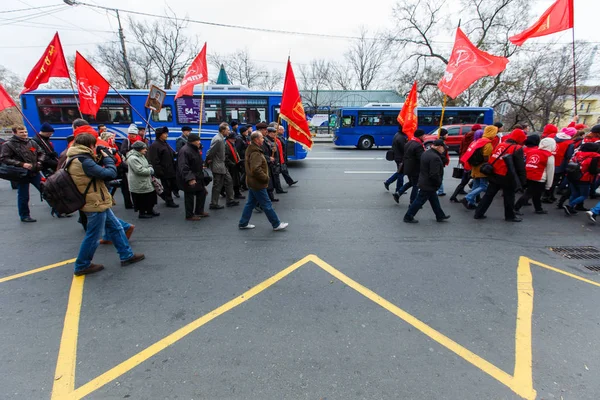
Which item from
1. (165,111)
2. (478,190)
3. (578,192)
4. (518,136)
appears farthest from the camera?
(165,111)

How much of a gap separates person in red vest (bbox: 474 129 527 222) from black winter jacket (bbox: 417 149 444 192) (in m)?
1.13

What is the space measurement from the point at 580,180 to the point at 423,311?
5.35 meters

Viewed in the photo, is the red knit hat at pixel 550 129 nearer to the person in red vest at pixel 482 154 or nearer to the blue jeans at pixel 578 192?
the blue jeans at pixel 578 192

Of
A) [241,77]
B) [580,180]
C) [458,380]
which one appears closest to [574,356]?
[458,380]

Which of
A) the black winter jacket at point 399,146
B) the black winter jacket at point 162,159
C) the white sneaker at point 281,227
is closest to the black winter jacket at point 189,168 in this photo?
the black winter jacket at point 162,159

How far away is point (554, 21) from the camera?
5.93m

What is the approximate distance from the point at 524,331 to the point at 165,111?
1203cm

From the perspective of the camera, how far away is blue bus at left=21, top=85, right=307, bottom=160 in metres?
10.6

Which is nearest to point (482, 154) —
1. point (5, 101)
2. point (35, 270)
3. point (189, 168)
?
point (189, 168)

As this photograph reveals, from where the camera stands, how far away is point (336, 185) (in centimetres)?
823

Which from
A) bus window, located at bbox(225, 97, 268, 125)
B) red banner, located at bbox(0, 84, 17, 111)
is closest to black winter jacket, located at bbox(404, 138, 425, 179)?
bus window, located at bbox(225, 97, 268, 125)

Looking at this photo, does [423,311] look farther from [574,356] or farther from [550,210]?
[550,210]

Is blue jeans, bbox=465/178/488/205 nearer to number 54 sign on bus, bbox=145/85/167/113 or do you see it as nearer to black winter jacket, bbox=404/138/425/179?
black winter jacket, bbox=404/138/425/179

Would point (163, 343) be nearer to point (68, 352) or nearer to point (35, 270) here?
point (68, 352)
